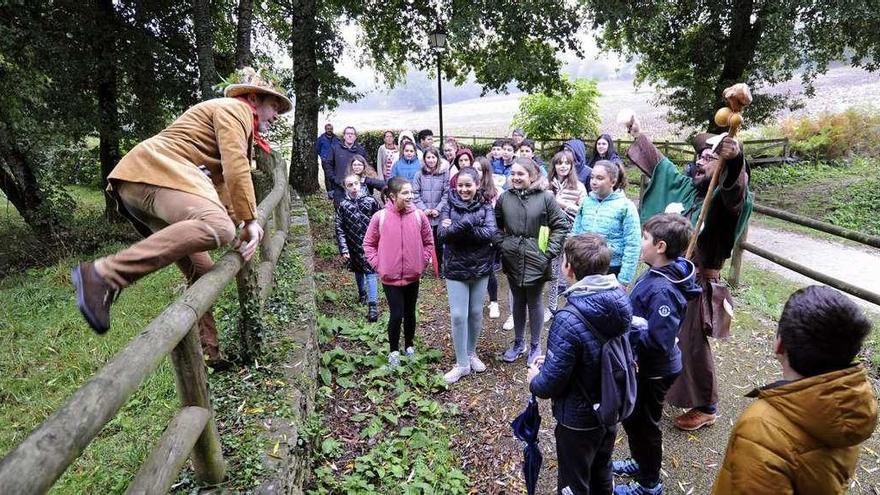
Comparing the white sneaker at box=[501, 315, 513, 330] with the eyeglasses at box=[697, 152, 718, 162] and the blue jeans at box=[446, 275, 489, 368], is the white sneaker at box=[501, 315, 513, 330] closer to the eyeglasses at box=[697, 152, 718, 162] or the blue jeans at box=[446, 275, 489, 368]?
the blue jeans at box=[446, 275, 489, 368]

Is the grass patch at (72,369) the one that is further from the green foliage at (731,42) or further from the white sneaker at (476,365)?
the green foliage at (731,42)

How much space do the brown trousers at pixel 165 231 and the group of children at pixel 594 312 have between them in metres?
1.72

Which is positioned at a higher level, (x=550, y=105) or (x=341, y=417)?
(x=550, y=105)

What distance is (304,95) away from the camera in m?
10.7

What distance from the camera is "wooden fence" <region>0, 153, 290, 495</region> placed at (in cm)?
113

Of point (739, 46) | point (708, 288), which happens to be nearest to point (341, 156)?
point (708, 288)

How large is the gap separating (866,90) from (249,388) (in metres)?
38.7

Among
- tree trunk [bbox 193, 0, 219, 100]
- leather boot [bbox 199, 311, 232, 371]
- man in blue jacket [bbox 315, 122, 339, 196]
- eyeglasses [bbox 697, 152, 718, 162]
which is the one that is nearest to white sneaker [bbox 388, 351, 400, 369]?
leather boot [bbox 199, 311, 232, 371]

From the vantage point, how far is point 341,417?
12.4ft

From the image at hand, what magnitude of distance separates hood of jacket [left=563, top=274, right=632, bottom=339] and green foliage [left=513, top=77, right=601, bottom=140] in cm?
1816

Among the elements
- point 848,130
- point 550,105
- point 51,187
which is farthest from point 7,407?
point 848,130

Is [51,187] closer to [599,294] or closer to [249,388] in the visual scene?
[249,388]

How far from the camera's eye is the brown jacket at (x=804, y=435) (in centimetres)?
155

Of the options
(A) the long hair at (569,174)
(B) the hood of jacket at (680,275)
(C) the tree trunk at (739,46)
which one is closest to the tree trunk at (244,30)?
(A) the long hair at (569,174)
